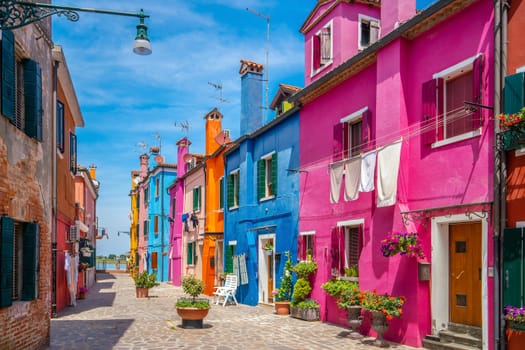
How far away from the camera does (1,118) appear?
8.22m

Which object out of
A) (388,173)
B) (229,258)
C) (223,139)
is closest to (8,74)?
(388,173)

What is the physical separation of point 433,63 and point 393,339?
19.2 feet

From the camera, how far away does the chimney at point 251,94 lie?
22.5 m

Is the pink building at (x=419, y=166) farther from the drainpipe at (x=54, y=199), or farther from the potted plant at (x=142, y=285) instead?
the potted plant at (x=142, y=285)

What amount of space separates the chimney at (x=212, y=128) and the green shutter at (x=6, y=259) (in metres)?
20.0

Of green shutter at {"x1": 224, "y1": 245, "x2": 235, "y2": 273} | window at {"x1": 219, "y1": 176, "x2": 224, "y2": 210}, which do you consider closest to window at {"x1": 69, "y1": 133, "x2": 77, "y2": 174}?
window at {"x1": 219, "y1": 176, "x2": 224, "y2": 210}

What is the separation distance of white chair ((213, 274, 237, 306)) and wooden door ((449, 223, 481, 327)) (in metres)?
11.4

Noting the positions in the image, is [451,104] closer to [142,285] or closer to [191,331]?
[191,331]

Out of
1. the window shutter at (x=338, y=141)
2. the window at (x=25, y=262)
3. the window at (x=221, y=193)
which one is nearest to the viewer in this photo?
the window at (x=25, y=262)

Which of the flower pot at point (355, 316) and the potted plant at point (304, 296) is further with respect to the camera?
the potted plant at point (304, 296)

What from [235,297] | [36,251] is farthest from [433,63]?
[235,297]

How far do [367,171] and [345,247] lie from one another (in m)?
2.74

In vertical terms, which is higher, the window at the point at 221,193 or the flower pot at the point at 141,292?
the window at the point at 221,193

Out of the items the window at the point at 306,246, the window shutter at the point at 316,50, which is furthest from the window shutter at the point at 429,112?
the window shutter at the point at 316,50
